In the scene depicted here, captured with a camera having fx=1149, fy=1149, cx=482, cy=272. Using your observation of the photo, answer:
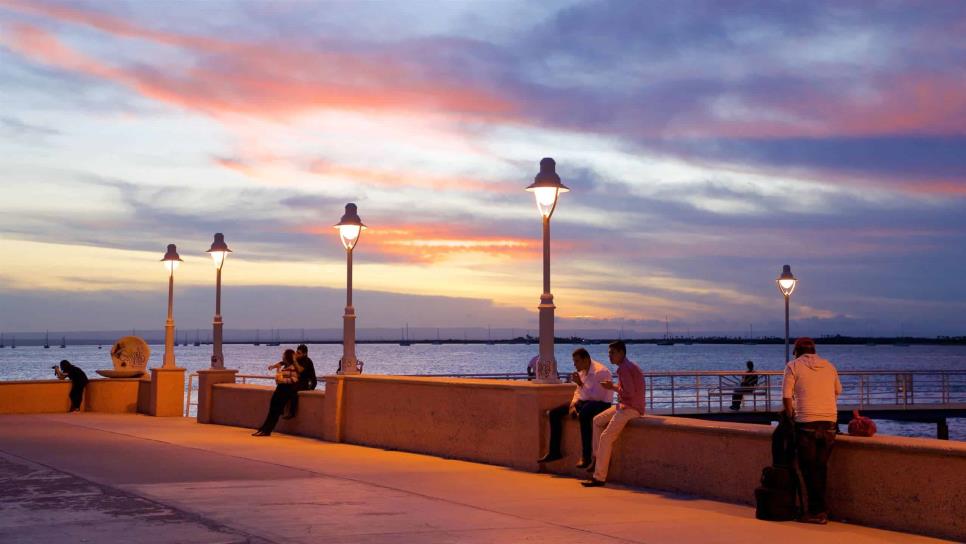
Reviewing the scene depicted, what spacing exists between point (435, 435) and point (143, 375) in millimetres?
A: 14580

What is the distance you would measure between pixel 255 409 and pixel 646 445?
36.9 feet

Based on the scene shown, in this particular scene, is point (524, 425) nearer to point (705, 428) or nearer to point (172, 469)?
point (705, 428)

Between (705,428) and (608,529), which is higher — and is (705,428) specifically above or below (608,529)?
above

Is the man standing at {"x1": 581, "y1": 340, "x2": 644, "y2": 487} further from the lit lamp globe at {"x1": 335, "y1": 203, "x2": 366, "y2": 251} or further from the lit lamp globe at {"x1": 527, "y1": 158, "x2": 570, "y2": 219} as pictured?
the lit lamp globe at {"x1": 335, "y1": 203, "x2": 366, "y2": 251}

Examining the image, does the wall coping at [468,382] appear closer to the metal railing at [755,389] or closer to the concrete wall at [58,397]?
the metal railing at [755,389]

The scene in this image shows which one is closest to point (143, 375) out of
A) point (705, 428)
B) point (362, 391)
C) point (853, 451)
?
point (362, 391)

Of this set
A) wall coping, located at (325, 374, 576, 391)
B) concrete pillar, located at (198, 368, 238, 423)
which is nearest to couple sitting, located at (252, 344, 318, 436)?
wall coping, located at (325, 374, 576, 391)

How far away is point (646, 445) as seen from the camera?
12.5m

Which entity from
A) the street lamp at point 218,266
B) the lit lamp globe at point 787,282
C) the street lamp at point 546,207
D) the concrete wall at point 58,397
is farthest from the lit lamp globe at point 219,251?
the lit lamp globe at point 787,282

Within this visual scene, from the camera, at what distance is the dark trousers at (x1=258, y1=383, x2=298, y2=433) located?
1992 centimetres

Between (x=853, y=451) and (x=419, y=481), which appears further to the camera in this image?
(x=419, y=481)

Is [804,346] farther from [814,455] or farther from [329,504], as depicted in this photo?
[329,504]

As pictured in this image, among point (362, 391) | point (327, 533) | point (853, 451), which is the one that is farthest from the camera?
point (362, 391)

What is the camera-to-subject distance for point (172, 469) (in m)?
14.3
